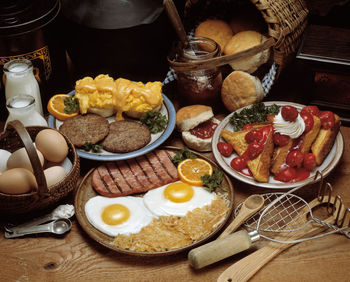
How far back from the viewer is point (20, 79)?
2152mm

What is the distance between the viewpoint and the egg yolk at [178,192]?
1939mm

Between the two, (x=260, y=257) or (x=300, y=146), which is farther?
(x=300, y=146)

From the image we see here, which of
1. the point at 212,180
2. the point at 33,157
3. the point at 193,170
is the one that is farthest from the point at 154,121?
the point at 33,157

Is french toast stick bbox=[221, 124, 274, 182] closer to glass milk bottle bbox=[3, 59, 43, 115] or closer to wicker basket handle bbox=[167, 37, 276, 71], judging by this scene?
wicker basket handle bbox=[167, 37, 276, 71]

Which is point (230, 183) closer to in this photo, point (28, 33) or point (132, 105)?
point (132, 105)

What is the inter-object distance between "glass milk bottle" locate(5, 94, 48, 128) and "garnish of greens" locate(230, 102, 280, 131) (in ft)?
3.11

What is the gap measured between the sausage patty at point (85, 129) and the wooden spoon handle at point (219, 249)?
30.4 inches

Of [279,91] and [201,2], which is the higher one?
[201,2]

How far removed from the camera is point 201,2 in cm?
Result: 270

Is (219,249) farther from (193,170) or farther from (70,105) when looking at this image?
(70,105)

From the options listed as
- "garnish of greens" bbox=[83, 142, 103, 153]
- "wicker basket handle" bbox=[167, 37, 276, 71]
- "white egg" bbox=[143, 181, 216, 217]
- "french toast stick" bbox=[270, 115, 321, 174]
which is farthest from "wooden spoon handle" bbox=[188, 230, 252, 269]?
"wicker basket handle" bbox=[167, 37, 276, 71]

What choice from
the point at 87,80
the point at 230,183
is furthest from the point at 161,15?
the point at 230,183

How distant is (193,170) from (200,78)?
0.59 meters

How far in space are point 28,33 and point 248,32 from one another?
114 centimetres
